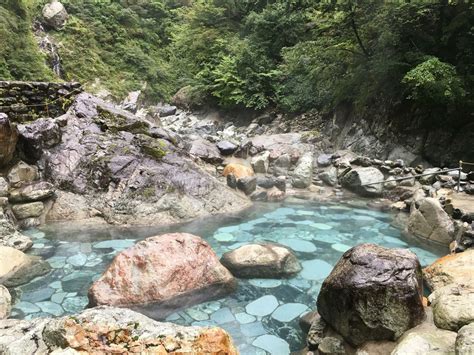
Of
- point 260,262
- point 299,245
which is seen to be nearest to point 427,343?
point 260,262

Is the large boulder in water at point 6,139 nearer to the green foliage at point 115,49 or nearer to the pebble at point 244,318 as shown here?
the pebble at point 244,318

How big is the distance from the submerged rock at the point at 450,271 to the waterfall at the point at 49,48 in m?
18.1

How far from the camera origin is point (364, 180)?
363 inches

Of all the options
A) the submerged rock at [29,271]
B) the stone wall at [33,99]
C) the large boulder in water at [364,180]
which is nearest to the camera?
the submerged rock at [29,271]

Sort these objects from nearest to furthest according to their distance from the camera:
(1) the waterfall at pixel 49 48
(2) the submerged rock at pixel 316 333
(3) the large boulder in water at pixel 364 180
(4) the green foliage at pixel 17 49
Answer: (2) the submerged rock at pixel 316 333, (3) the large boulder in water at pixel 364 180, (4) the green foliage at pixel 17 49, (1) the waterfall at pixel 49 48

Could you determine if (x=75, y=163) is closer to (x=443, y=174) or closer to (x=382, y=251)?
(x=382, y=251)

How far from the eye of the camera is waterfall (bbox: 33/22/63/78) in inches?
702

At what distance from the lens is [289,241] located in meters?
6.38

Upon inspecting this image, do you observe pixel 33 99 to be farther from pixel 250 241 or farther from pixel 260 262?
pixel 260 262

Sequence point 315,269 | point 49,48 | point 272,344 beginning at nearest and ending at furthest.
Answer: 1. point 272,344
2. point 315,269
3. point 49,48

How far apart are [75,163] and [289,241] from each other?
190 inches

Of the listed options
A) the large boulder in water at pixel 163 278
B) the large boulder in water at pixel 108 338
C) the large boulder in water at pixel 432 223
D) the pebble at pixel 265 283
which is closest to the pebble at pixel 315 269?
the pebble at pixel 265 283

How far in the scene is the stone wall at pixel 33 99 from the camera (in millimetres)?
8367

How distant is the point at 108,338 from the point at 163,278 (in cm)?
178
